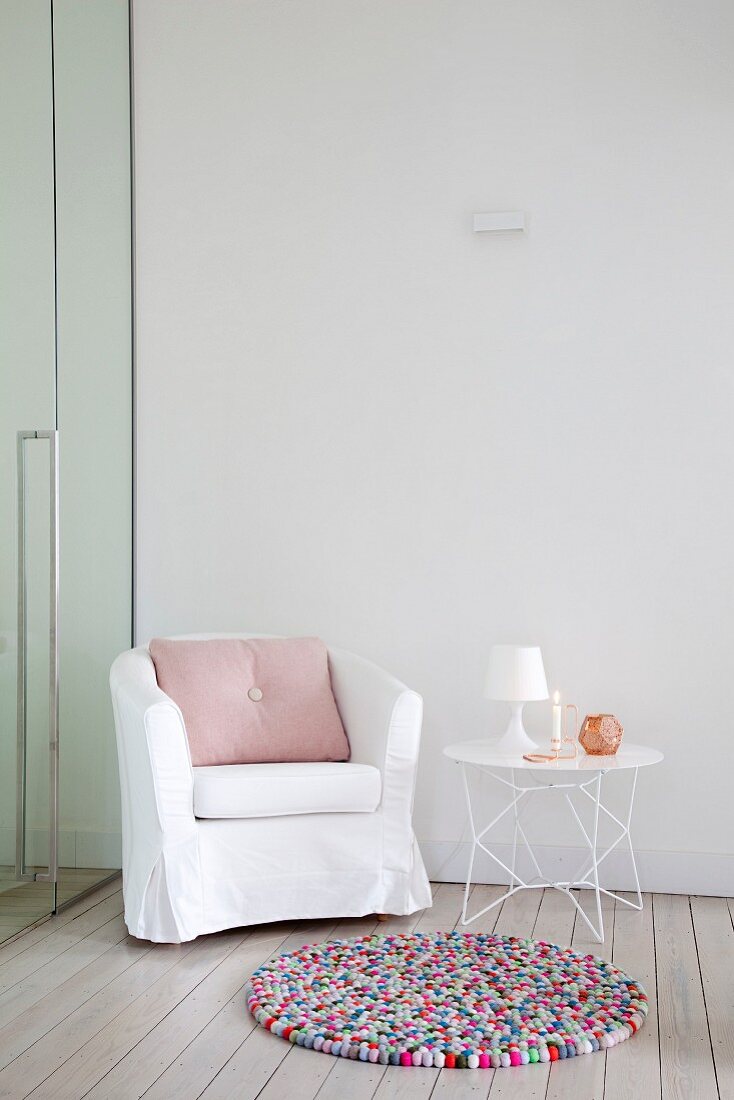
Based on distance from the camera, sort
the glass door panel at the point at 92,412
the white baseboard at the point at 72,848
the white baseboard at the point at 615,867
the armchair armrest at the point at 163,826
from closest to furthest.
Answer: the armchair armrest at the point at 163,826 → the white baseboard at the point at 72,848 → the glass door panel at the point at 92,412 → the white baseboard at the point at 615,867

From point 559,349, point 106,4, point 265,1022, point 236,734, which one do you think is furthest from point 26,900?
point 106,4

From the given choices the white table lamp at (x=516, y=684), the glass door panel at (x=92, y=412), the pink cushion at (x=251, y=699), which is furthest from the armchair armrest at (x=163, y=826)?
the white table lamp at (x=516, y=684)

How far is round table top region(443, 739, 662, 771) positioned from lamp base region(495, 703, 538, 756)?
0.03 metres

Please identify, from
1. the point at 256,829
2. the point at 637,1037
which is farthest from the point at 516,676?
the point at 637,1037

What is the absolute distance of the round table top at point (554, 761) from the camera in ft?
10.7

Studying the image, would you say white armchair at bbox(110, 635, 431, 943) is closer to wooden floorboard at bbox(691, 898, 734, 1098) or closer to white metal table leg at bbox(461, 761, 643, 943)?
white metal table leg at bbox(461, 761, 643, 943)

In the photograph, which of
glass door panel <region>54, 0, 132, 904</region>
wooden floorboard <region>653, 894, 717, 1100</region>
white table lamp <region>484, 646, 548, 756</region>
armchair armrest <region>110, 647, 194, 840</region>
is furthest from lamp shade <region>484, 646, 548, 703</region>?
glass door panel <region>54, 0, 132, 904</region>

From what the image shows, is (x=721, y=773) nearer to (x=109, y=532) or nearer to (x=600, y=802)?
(x=600, y=802)

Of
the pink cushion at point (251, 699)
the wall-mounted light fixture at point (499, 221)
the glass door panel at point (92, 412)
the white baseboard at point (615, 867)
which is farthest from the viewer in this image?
the wall-mounted light fixture at point (499, 221)

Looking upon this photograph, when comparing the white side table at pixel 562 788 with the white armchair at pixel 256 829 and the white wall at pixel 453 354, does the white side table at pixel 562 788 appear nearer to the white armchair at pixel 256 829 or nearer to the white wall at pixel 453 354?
the white wall at pixel 453 354

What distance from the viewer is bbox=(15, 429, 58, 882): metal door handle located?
10.8ft

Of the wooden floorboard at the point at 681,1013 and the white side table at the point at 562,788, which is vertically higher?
the white side table at the point at 562,788

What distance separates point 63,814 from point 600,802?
5.66 feet

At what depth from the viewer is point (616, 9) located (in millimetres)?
3816
